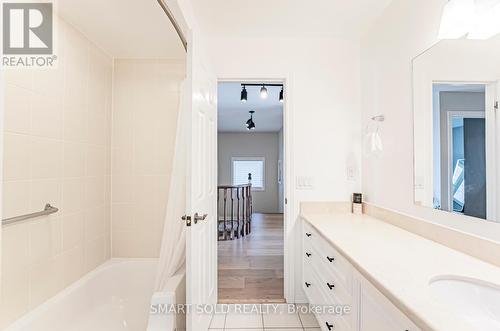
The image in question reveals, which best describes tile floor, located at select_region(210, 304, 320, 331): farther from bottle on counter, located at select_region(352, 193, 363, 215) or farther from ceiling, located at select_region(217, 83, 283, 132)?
ceiling, located at select_region(217, 83, 283, 132)

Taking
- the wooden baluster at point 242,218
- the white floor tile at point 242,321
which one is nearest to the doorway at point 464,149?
the white floor tile at point 242,321

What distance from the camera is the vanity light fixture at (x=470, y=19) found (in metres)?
1.20

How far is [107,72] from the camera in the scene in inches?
92.4

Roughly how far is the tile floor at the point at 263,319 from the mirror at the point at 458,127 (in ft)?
4.30

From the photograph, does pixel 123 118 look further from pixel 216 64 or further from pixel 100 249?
pixel 100 249

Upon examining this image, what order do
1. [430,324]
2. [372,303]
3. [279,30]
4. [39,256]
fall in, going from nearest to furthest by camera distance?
[430,324] < [372,303] < [39,256] < [279,30]

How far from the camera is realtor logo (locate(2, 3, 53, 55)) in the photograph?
5.01 ft

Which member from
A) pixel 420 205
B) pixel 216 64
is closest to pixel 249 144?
pixel 216 64

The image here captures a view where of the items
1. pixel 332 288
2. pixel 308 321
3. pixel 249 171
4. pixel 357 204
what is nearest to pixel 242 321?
pixel 308 321

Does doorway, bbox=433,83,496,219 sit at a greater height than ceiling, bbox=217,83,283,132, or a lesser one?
lesser

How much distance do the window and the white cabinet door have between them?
740cm

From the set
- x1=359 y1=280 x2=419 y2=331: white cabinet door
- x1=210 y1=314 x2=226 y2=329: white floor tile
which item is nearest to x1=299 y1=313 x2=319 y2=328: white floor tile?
x1=210 y1=314 x2=226 y2=329: white floor tile

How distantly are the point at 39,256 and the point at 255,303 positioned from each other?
5.55 feet

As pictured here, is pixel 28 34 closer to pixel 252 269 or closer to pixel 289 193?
pixel 289 193
